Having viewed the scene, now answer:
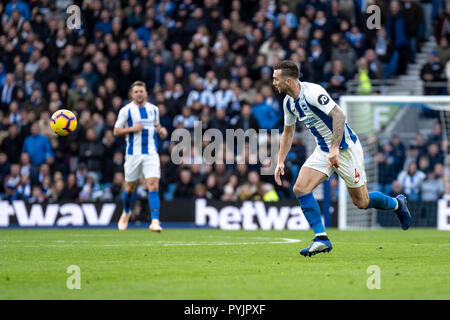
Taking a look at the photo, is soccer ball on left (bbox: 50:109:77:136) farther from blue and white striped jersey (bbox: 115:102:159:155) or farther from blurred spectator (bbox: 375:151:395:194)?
blurred spectator (bbox: 375:151:395:194)

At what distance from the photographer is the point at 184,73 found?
69.4 ft

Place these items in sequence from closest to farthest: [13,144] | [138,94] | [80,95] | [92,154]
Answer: [138,94] < [92,154] < [13,144] < [80,95]

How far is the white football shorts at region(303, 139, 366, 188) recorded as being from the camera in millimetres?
9602

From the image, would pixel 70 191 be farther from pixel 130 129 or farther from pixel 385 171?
pixel 385 171

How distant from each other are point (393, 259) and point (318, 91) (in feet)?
6.52

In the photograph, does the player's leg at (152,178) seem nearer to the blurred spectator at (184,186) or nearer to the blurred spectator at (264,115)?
the blurred spectator at (184,186)

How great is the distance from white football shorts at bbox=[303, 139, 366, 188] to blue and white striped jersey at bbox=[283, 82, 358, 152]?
7 cm

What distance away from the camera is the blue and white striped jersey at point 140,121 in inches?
572

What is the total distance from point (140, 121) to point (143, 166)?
775mm

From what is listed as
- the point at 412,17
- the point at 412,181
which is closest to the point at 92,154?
the point at 412,181

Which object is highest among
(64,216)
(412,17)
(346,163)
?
(412,17)

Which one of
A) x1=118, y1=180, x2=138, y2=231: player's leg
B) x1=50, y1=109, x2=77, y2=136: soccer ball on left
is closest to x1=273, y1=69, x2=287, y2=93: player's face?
x1=50, y1=109, x2=77, y2=136: soccer ball on left
